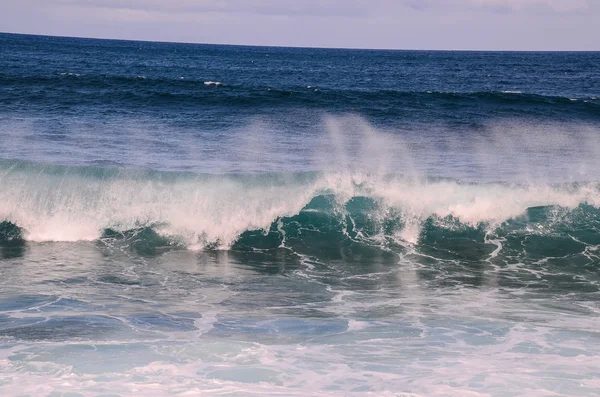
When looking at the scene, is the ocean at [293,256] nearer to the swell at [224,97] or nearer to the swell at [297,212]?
the swell at [297,212]

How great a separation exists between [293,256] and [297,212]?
2007 mm

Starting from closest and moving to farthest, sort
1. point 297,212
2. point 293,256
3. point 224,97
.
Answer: point 293,256 < point 297,212 < point 224,97

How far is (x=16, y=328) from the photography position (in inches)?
306

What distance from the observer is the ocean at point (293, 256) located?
6.88 m

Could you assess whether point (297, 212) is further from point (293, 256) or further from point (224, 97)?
point (224, 97)

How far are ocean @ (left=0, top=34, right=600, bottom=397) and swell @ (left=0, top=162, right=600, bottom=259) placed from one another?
0.05 meters

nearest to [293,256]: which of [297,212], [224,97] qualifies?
[297,212]

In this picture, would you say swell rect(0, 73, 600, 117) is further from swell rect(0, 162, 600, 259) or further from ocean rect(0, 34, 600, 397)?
swell rect(0, 162, 600, 259)

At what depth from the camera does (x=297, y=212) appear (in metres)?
14.0

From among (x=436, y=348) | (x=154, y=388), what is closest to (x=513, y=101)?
(x=436, y=348)

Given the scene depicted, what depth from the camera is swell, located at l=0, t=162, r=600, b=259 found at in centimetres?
1285

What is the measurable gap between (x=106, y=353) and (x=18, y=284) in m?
3.20

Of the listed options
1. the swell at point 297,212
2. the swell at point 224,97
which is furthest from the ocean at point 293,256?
the swell at point 224,97

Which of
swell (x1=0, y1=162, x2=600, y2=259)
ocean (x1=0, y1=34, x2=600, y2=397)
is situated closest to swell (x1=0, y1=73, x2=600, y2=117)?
ocean (x1=0, y1=34, x2=600, y2=397)
